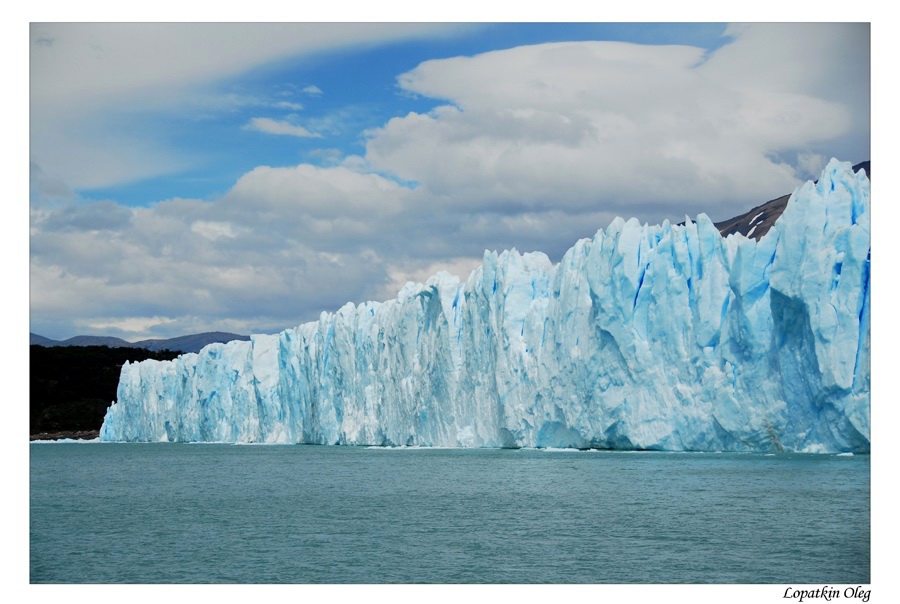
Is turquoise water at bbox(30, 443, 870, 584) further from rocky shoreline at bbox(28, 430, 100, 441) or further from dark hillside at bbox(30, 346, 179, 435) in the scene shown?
dark hillside at bbox(30, 346, 179, 435)

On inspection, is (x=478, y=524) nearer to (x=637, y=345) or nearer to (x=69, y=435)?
(x=637, y=345)

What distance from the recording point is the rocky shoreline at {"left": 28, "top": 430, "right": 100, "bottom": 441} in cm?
Result: 6975

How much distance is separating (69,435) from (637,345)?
2151 inches

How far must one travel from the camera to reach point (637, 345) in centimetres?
2727

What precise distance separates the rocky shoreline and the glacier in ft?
111

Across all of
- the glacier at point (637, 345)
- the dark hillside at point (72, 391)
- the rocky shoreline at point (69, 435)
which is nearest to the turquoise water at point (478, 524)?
the glacier at point (637, 345)

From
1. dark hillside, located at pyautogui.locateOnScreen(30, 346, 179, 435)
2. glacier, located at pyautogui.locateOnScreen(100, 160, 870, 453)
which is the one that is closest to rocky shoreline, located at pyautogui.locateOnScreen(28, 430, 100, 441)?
dark hillside, located at pyautogui.locateOnScreen(30, 346, 179, 435)

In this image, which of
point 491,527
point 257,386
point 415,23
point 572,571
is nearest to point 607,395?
point 491,527

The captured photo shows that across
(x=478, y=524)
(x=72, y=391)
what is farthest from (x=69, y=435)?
(x=478, y=524)

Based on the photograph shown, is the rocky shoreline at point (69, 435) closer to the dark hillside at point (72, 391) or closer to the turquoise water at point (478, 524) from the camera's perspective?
the dark hillside at point (72, 391)

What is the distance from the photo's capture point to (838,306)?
878 inches

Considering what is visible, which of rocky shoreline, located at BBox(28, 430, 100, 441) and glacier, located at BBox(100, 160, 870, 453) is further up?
glacier, located at BBox(100, 160, 870, 453)
